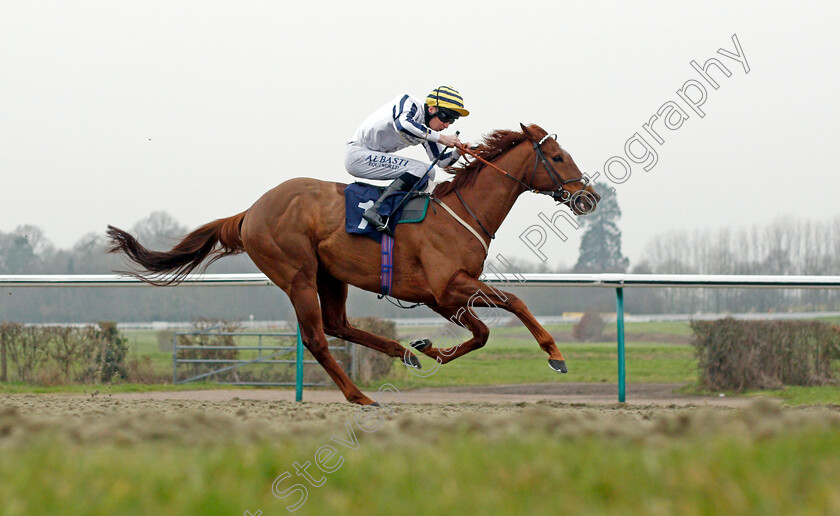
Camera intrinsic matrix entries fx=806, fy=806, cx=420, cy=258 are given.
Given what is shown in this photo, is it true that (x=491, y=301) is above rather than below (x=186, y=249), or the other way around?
below

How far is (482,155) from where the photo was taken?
591 cm

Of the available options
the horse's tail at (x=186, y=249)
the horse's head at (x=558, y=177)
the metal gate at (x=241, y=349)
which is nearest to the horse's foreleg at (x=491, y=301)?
the horse's head at (x=558, y=177)

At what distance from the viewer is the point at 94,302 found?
11.7m

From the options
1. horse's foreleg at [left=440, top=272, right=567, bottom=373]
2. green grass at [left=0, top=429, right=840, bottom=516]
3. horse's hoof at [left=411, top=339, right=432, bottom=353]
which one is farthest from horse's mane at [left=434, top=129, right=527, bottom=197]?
green grass at [left=0, top=429, right=840, bottom=516]

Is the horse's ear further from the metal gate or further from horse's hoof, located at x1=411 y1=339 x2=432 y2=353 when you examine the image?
the metal gate

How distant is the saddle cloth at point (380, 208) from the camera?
5.66 metres

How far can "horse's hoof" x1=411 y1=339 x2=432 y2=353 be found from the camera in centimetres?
576

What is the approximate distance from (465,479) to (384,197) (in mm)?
3436

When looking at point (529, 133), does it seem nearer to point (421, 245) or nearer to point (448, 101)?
point (448, 101)

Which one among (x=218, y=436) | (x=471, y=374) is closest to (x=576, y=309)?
(x=471, y=374)

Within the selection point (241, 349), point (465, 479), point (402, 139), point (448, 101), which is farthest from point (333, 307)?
point (241, 349)

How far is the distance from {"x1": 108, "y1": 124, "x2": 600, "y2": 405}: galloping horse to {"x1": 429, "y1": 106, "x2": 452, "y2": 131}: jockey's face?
0.34 m

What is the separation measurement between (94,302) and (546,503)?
35.6 feet

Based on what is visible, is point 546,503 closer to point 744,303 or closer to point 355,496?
point 355,496
